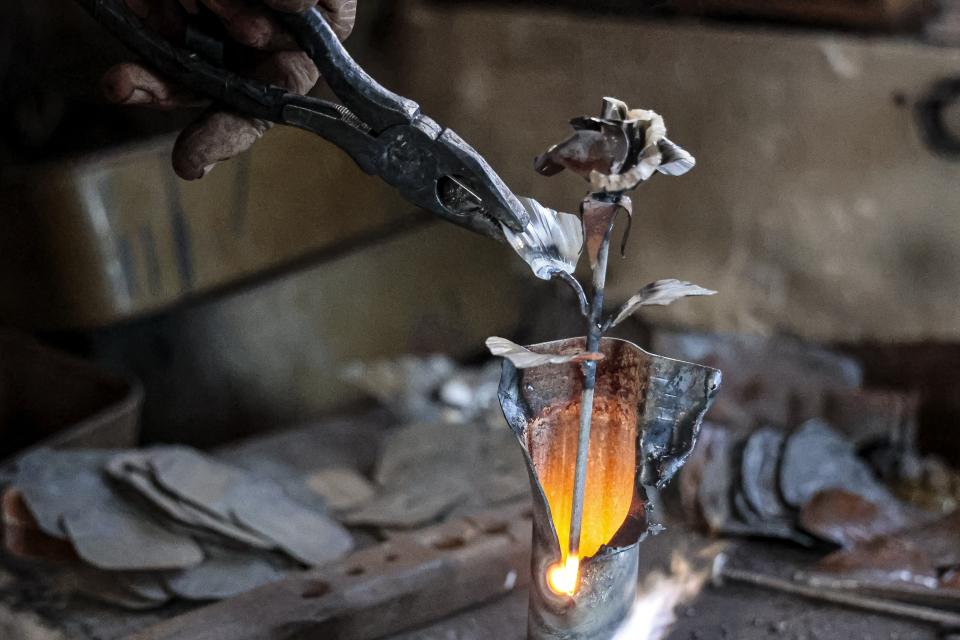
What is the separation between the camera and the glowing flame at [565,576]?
1459 mm

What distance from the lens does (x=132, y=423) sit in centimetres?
251

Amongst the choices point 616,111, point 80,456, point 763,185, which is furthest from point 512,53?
point 616,111

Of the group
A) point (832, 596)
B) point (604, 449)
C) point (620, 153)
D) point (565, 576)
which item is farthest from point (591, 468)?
point (832, 596)

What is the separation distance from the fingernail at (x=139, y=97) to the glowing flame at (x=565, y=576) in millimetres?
949

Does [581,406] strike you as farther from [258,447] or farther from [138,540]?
[258,447]

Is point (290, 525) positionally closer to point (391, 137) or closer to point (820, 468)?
point (391, 137)

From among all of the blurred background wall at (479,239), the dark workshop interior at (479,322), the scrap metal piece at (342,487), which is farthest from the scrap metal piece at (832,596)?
the blurred background wall at (479,239)

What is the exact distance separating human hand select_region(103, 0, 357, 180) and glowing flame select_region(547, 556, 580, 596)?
0.81m

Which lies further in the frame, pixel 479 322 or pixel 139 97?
pixel 479 322

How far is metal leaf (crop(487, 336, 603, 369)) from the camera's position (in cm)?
131

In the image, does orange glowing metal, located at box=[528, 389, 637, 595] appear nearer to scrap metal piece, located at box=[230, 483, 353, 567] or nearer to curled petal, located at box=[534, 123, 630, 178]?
curled petal, located at box=[534, 123, 630, 178]

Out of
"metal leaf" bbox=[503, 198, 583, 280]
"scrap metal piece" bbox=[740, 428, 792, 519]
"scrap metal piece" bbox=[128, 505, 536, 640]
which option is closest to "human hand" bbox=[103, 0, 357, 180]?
"metal leaf" bbox=[503, 198, 583, 280]

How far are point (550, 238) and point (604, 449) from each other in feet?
1.10

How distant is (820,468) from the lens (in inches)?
98.7
